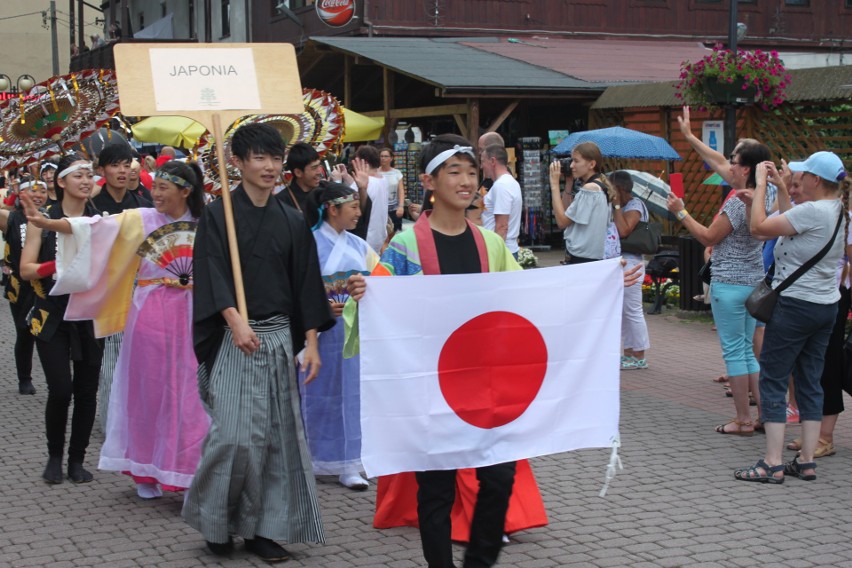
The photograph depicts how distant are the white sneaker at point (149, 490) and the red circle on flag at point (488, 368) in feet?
7.82

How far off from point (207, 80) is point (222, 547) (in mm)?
2130

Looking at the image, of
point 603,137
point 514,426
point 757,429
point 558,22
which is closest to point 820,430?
point 757,429

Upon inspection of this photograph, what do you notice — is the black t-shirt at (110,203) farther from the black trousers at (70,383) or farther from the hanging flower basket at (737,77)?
the hanging flower basket at (737,77)

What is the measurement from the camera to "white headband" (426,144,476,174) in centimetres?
451

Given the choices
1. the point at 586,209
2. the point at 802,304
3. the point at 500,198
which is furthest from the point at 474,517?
the point at 586,209

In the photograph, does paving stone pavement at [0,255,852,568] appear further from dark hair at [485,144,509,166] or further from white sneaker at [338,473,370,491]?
dark hair at [485,144,509,166]

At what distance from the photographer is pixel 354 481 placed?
20.3ft

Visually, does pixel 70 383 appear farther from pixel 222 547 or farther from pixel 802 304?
pixel 802 304

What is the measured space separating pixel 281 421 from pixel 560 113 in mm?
18286

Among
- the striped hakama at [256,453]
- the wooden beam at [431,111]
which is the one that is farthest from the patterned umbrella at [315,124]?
the wooden beam at [431,111]

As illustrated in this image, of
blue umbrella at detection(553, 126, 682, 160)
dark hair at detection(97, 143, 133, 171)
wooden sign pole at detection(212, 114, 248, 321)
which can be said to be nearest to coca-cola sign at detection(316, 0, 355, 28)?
blue umbrella at detection(553, 126, 682, 160)

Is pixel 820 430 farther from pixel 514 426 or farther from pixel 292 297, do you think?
pixel 292 297

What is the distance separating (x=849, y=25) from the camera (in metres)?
28.0

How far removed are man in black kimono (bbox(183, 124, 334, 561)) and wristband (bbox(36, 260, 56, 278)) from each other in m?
1.73
